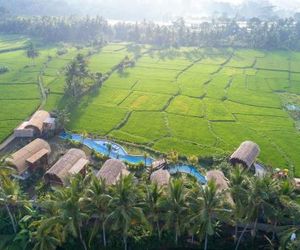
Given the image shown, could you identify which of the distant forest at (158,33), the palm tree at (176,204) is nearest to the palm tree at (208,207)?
the palm tree at (176,204)

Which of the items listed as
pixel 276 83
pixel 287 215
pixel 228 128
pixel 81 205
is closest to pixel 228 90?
A: pixel 276 83

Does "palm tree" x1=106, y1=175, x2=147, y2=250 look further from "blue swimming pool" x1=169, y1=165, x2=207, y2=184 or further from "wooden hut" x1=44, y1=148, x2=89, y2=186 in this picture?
"blue swimming pool" x1=169, y1=165, x2=207, y2=184

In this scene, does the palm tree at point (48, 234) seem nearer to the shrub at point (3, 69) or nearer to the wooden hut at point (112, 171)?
the wooden hut at point (112, 171)

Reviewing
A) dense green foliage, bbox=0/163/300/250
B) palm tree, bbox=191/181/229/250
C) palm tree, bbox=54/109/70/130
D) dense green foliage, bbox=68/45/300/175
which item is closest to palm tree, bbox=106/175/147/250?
dense green foliage, bbox=0/163/300/250

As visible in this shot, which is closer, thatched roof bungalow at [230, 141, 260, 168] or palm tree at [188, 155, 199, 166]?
thatched roof bungalow at [230, 141, 260, 168]

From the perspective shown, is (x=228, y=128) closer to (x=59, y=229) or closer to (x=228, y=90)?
(x=228, y=90)

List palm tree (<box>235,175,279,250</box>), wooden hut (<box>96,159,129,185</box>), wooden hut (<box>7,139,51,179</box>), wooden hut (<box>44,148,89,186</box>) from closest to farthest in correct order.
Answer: palm tree (<box>235,175,279,250</box>), wooden hut (<box>96,159,129,185</box>), wooden hut (<box>44,148,89,186</box>), wooden hut (<box>7,139,51,179</box>)
